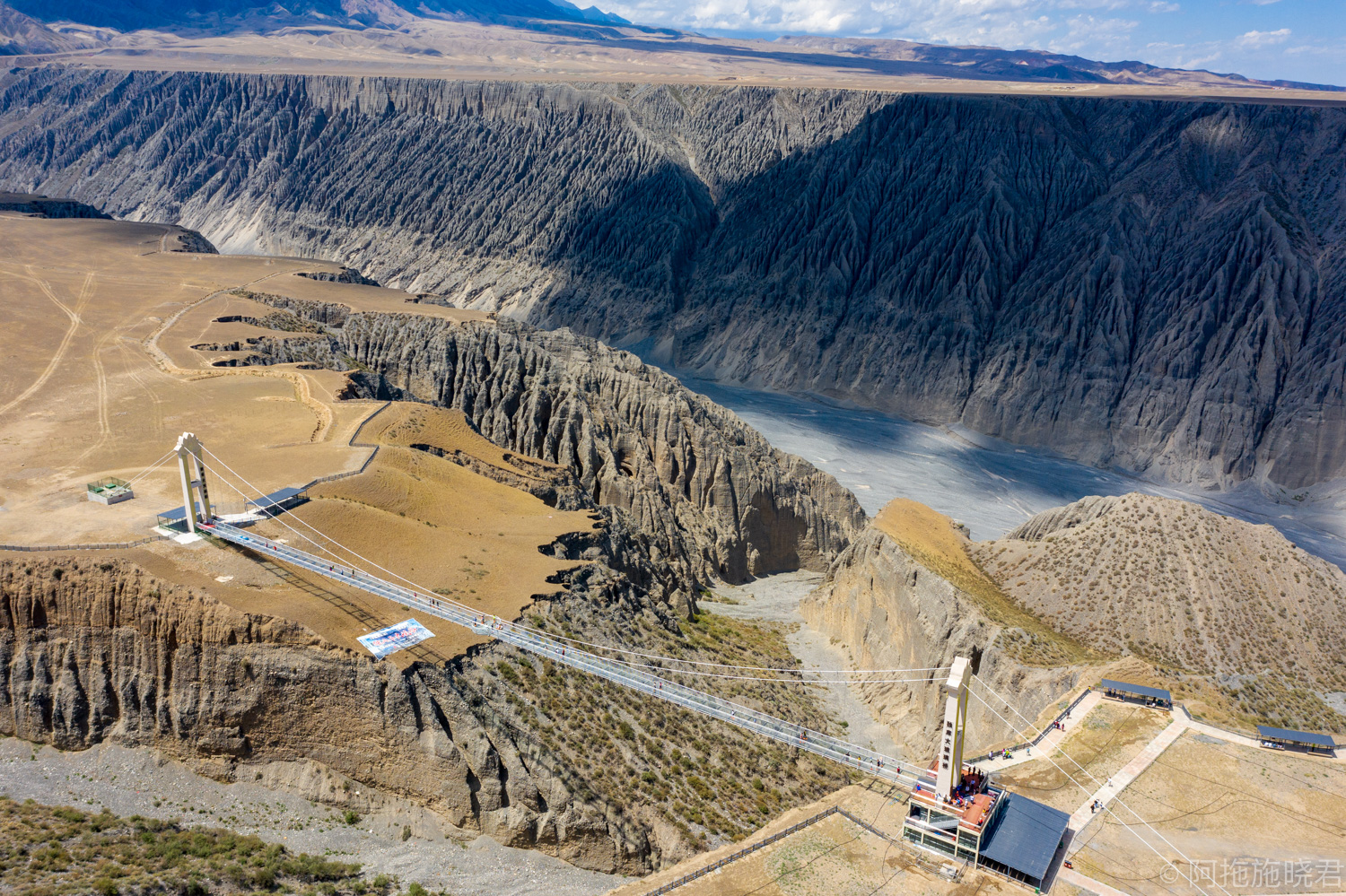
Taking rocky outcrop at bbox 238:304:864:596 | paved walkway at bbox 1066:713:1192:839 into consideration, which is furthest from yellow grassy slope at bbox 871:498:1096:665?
rocky outcrop at bbox 238:304:864:596

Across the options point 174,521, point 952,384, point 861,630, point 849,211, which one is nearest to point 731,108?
point 849,211

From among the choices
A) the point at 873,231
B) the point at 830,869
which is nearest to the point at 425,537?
the point at 830,869

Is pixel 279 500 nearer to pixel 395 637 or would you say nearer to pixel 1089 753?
pixel 395 637

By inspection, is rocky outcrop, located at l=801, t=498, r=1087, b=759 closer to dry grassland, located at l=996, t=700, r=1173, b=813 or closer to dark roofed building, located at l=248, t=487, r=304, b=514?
dry grassland, located at l=996, t=700, r=1173, b=813

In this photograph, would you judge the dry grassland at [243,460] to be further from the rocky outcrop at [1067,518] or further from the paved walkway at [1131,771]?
the rocky outcrop at [1067,518]

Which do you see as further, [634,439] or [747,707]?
[634,439]

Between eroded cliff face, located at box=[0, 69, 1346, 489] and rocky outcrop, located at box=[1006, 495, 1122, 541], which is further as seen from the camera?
eroded cliff face, located at box=[0, 69, 1346, 489]

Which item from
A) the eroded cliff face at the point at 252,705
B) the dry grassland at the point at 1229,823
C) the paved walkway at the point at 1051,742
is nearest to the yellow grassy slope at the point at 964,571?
the paved walkway at the point at 1051,742

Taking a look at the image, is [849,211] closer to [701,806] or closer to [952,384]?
[952,384]
